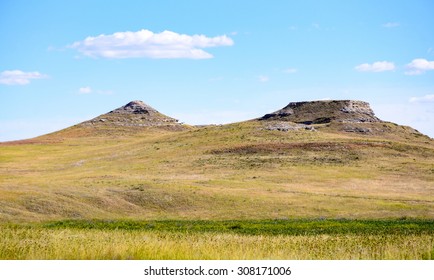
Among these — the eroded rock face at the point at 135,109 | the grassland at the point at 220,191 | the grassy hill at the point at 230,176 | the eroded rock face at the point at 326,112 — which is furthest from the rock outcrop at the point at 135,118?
the eroded rock face at the point at 326,112

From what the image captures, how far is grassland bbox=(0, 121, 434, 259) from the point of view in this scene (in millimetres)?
18381

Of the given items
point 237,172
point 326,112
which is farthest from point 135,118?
point 237,172

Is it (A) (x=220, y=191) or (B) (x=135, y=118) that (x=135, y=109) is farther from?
(A) (x=220, y=191)

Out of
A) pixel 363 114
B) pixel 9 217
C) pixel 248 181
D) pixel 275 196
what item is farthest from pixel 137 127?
pixel 9 217

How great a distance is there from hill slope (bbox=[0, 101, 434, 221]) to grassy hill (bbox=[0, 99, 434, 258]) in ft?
0.55

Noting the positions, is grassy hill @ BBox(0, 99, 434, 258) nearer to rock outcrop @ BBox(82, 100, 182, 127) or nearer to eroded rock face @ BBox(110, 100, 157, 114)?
rock outcrop @ BBox(82, 100, 182, 127)

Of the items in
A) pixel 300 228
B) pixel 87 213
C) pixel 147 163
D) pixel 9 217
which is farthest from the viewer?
pixel 147 163

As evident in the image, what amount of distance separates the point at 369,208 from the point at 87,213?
2738cm

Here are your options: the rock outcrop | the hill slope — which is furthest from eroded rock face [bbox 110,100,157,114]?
the hill slope

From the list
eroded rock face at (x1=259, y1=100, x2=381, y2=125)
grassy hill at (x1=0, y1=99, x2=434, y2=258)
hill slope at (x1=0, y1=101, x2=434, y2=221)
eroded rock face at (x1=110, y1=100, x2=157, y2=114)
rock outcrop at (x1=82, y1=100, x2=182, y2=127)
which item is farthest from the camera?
eroded rock face at (x1=110, y1=100, x2=157, y2=114)

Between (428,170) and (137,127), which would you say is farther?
(137,127)

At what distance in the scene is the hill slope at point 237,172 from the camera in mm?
55125
